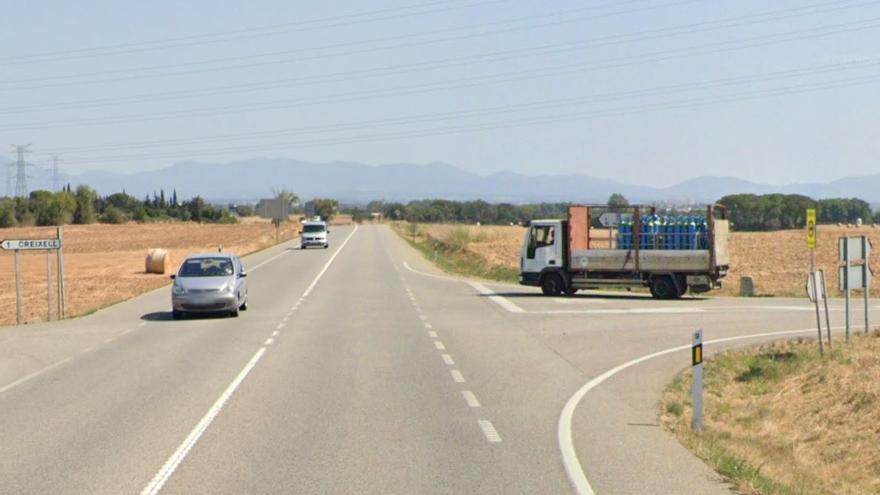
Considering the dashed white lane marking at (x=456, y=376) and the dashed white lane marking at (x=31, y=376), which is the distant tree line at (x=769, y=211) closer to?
the dashed white lane marking at (x=456, y=376)

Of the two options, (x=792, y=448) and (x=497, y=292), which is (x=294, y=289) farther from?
(x=792, y=448)

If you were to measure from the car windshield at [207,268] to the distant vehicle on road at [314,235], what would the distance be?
4950 cm

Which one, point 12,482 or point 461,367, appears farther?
point 461,367

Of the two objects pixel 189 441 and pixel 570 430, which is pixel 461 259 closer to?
pixel 570 430

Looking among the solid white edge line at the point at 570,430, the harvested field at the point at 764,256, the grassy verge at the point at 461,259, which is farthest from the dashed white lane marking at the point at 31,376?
the grassy verge at the point at 461,259

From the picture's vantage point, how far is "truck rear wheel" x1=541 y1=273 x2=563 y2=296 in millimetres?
35812

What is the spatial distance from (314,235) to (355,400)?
216ft

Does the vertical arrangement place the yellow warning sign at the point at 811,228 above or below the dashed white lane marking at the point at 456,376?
above

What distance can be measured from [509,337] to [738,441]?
9.41 meters

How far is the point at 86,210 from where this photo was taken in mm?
151500

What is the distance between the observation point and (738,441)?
1375 cm

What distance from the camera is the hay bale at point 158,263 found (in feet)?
177

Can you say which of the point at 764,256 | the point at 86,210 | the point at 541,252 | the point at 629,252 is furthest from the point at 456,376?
the point at 86,210

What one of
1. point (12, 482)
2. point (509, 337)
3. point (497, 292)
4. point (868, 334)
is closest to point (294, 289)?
point (497, 292)
